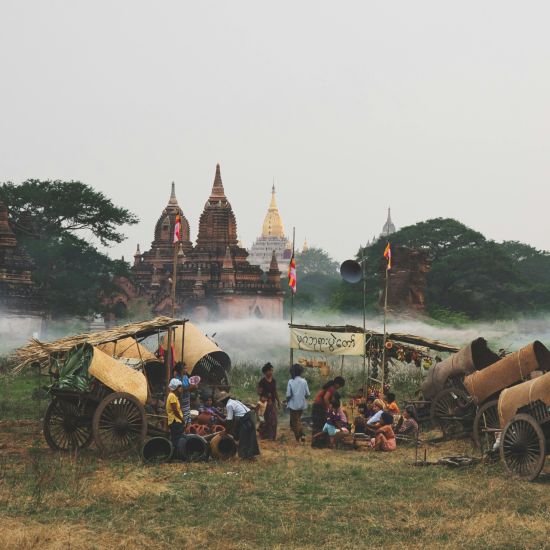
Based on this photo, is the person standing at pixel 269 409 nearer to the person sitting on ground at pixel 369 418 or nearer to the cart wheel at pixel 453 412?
the person sitting on ground at pixel 369 418

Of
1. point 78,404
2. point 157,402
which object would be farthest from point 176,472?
point 157,402

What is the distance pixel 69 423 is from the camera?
1506 cm

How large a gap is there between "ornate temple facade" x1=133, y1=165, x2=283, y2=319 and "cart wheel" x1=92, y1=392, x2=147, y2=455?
4838 cm

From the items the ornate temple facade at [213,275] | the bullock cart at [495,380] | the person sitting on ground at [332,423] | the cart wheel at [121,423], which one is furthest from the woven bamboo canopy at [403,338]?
the ornate temple facade at [213,275]

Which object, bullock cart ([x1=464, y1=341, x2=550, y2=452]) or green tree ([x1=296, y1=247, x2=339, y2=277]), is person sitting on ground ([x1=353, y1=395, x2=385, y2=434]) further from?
green tree ([x1=296, y1=247, x2=339, y2=277])

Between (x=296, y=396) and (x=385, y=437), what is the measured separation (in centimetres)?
167

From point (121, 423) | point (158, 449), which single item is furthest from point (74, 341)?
point (158, 449)

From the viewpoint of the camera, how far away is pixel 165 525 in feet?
34.2

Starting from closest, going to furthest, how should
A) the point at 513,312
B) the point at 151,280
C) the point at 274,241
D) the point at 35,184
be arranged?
1. the point at 35,184
2. the point at 513,312
3. the point at 151,280
4. the point at 274,241

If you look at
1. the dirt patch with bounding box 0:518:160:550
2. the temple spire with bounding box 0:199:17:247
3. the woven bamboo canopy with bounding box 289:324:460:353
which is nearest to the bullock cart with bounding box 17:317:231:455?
the dirt patch with bounding box 0:518:160:550

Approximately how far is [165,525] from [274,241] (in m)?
122

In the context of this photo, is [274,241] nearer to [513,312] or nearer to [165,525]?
[513,312]

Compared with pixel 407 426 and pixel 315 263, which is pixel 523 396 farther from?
pixel 315 263

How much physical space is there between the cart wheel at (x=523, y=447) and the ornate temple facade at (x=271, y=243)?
116424mm
